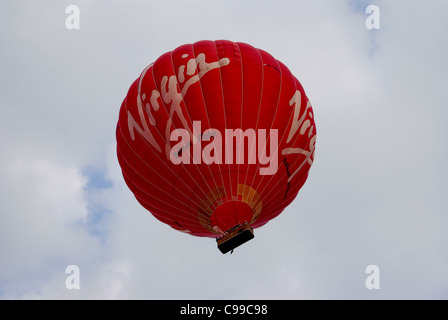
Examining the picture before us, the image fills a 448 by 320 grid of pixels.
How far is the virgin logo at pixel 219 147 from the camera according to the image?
19.4 meters

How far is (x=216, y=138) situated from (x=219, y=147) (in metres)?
0.30

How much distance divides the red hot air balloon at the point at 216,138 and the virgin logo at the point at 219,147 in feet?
0.10

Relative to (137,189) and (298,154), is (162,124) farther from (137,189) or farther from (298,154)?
(298,154)

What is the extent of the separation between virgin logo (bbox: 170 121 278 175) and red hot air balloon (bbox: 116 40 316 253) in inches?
1.2

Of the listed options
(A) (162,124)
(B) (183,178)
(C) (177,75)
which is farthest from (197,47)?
(B) (183,178)

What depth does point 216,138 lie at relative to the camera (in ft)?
63.7

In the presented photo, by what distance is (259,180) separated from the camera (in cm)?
1981

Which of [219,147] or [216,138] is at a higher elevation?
[216,138]

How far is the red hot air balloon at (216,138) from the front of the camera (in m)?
19.5

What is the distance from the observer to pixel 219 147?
63.7 ft

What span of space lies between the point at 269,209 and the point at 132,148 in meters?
5.10

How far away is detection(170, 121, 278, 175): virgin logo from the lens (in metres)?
19.4

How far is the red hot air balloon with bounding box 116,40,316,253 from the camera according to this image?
1950cm

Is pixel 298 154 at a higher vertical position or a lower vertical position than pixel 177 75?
lower
